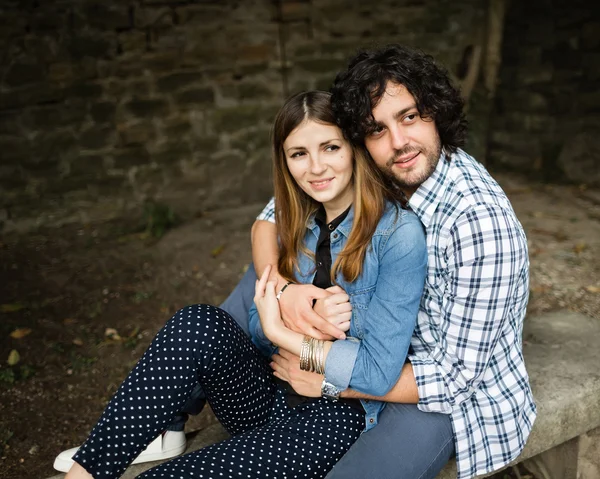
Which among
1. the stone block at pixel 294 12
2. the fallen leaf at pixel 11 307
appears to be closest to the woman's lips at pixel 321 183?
the fallen leaf at pixel 11 307

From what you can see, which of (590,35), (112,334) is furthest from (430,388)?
(590,35)

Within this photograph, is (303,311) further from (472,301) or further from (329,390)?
(472,301)

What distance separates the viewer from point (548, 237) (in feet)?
15.7

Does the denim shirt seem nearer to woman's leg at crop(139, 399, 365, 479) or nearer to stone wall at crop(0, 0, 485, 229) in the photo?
woman's leg at crop(139, 399, 365, 479)

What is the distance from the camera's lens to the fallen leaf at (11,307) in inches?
152

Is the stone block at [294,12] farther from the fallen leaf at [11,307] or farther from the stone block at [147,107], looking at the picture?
the fallen leaf at [11,307]

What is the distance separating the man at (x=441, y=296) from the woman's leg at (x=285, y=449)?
0.07 metres

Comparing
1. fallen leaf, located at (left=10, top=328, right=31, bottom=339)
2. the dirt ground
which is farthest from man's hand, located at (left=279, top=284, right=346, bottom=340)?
fallen leaf, located at (left=10, top=328, right=31, bottom=339)

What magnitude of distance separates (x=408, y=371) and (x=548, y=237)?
3261 mm

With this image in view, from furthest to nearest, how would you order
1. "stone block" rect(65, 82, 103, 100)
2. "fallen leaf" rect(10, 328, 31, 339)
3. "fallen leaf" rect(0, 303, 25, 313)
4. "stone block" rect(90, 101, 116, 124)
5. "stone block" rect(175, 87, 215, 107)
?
"stone block" rect(175, 87, 215, 107)
"stone block" rect(90, 101, 116, 124)
"stone block" rect(65, 82, 103, 100)
"fallen leaf" rect(0, 303, 25, 313)
"fallen leaf" rect(10, 328, 31, 339)

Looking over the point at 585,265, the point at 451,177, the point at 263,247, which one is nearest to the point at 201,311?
the point at 263,247

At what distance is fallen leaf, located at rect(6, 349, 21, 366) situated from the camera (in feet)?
11.1

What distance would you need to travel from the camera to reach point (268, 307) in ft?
6.97

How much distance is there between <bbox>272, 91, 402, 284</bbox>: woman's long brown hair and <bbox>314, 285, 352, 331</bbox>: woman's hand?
7 cm
